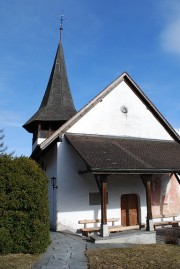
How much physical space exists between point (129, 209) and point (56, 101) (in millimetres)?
9531

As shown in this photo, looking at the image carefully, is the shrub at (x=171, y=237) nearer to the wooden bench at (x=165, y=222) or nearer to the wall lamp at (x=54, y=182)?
the wooden bench at (x=165, y=222)

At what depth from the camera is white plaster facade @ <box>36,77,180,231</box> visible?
43.1ft

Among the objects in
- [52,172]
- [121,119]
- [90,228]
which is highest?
[121,119]

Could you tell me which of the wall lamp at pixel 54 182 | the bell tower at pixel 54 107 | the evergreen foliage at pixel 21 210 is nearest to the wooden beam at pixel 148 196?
the wall lamp at pixel 54 182

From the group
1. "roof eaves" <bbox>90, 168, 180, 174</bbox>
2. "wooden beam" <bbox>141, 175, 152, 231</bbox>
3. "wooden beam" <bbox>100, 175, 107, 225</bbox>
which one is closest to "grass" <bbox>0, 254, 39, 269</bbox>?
"wooden beam" <bbox>100, 175, 107, 225</bbox>

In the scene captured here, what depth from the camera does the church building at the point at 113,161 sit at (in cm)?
1215

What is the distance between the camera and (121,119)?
1577cm

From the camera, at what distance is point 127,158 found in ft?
40.9

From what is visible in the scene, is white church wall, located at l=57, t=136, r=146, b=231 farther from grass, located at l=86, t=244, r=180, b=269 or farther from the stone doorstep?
grass, located at l=86, t=244, r=180, b=269

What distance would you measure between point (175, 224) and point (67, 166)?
6328mm

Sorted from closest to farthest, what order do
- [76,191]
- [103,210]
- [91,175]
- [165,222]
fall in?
[103,210] → [76,191] → [91,175] → [165,222]

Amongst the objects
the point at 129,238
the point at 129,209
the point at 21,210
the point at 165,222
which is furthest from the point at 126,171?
the point at 165,222

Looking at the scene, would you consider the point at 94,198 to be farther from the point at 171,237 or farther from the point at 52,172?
the point at 171,237

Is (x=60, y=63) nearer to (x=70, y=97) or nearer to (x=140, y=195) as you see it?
(x=70, y=97)
